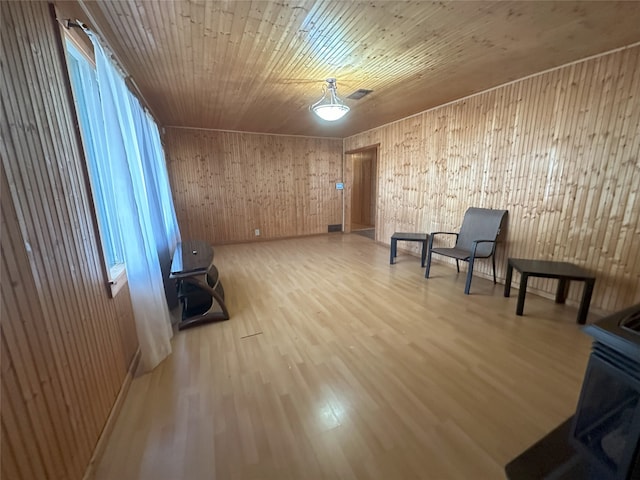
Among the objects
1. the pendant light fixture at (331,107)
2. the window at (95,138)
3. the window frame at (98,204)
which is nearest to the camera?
the window frame at (98,204)

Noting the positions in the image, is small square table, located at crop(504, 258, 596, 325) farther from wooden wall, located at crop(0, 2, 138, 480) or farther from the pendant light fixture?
wooden wall, located at crop(0, 2, 138, 480)

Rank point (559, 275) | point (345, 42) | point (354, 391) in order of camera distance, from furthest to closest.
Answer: point (559, 275) → point (345, 42) → point (354, 391)

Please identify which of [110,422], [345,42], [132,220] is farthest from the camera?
[345,42]

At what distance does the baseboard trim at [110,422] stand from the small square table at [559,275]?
3276 mm

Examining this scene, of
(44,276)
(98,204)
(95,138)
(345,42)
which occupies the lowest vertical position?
(44,276)

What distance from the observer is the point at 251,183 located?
585 cm

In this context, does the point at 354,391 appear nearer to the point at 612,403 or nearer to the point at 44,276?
the point at 612,403

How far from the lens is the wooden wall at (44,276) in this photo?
2.78 ft

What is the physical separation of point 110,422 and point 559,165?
13.9ft

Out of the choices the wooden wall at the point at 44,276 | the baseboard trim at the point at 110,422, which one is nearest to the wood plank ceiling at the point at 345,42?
the wooden wall at the point at 44,276

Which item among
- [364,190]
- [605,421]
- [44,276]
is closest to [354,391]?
[605,421]

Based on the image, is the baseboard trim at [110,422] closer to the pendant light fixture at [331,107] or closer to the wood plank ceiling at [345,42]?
the wood plank ceiling at [345,42]

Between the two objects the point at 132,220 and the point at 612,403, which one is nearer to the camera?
the point at 612,403

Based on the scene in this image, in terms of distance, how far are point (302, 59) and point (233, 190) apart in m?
3.80
